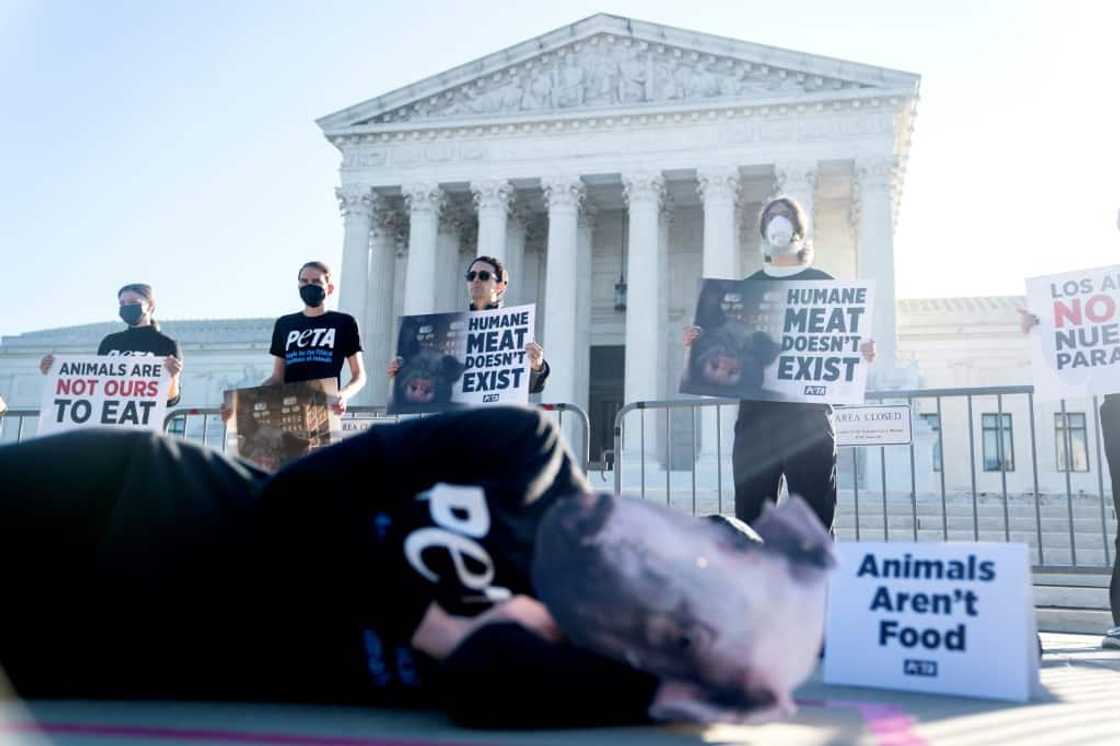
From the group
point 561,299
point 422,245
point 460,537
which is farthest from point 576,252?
point 460,537

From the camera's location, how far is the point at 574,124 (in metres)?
28.7

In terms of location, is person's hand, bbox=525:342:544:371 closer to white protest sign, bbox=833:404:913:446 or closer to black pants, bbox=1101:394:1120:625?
white protest sign, bbox=833:404:913:446

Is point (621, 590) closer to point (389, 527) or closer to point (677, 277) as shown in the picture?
point (389, 527)

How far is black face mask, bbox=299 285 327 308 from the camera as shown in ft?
22.5

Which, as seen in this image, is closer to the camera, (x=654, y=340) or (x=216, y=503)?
(x=216, y=503)

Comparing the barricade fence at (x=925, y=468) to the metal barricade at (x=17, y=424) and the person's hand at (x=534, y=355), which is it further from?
the person's hand at (x=534, y=355)

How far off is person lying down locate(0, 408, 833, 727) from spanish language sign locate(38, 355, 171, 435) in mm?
5072

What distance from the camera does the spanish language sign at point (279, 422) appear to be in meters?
6.26

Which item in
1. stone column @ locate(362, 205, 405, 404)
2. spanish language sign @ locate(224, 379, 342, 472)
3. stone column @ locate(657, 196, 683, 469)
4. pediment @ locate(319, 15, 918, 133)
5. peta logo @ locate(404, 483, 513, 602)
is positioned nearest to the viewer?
peta logo @ locate(404, 483, 513, 602)

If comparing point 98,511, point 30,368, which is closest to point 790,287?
point 98,511

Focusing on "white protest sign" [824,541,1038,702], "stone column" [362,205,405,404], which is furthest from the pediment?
"white protest sign" [824,541,1038,702]

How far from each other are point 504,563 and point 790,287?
3990mm

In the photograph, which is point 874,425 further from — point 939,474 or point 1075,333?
point 939,474

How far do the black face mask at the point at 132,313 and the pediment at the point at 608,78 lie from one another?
2270 cm
